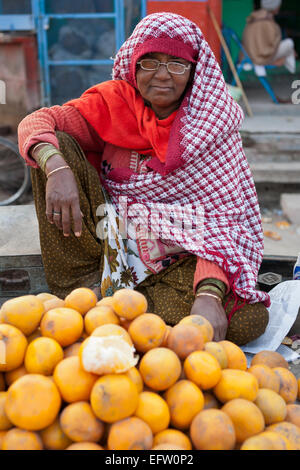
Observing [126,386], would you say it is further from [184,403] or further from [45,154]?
[45,154]

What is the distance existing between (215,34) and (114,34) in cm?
131

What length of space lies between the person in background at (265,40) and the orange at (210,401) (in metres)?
5.80

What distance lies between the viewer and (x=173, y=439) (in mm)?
1083

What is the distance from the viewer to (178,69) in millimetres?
1960

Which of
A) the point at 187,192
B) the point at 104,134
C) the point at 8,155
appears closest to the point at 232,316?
the point at 187,192

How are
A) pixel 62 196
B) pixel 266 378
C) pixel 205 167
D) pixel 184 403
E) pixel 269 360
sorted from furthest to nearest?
pixel 205 167, pixel 62 196, pixel 269 360, pixel 266 378, pixel 184 403

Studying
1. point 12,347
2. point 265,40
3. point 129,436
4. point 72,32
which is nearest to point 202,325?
point 129,436

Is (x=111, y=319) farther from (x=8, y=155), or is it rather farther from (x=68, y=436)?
(x=8, y=155)

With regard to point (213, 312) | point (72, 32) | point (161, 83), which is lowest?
point (213, 312)

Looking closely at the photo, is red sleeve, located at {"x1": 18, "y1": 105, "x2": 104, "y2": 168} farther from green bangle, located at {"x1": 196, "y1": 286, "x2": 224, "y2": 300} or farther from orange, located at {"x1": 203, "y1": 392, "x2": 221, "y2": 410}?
orange, located at {"x1": 203, "y1": 392, "x2": 221, "y2": 410}

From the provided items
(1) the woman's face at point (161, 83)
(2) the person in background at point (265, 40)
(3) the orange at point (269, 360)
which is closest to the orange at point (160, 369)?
(3) the orange at point (269, 360)

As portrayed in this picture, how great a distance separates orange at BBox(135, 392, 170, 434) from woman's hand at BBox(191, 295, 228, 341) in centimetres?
68

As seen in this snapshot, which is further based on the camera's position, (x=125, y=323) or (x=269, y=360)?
(x=269, y=360)

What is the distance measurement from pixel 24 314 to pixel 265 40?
5.88 metres
